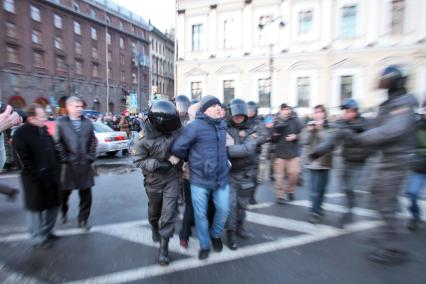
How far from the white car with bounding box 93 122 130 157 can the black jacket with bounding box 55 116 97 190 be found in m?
7.85

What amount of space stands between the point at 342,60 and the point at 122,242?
963 inches

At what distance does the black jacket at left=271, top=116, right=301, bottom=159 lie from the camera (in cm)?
594

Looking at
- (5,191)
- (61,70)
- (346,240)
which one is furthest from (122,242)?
(61,70)

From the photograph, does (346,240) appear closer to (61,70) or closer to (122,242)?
(122,242)

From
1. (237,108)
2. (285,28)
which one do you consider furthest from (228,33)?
(237,108)

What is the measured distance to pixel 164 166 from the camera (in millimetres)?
3619

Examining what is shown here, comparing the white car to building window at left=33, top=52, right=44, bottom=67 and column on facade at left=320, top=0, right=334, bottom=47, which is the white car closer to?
column on facade at left=320, top=0, right=334, bottom=47

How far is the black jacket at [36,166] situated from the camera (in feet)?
13.0

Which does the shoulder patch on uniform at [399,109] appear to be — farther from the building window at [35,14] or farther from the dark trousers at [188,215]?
the building window at [35,14]

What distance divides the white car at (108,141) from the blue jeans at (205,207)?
9.32 m

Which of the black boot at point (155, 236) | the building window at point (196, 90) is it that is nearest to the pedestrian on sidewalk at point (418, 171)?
the black boot at point (155, 236)

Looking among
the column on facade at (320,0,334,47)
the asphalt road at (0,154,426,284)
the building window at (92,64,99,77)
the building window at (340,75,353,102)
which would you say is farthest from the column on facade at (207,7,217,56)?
the building window at (92,64,99,77)

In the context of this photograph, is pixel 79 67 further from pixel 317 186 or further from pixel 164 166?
pixel 164 166

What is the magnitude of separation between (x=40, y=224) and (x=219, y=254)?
2.34 m
